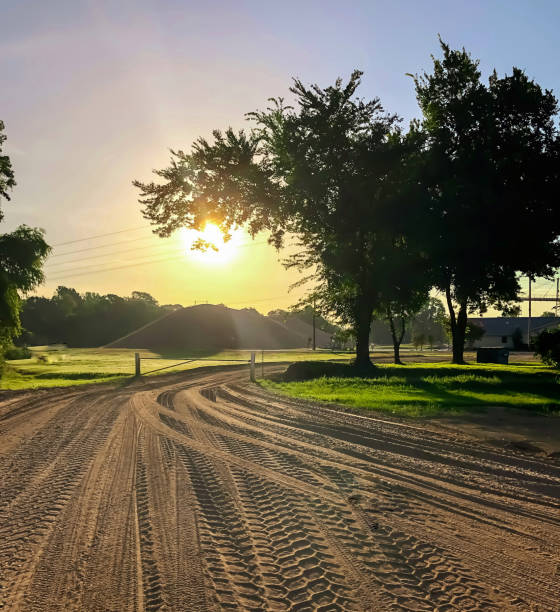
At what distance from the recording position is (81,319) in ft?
364

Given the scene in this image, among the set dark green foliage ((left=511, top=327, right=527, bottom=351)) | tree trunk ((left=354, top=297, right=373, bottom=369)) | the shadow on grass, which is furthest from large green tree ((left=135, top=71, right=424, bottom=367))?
dark green foliage ((left=511, top=327, right=527, bottom=351))

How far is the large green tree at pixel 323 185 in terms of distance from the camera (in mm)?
27438

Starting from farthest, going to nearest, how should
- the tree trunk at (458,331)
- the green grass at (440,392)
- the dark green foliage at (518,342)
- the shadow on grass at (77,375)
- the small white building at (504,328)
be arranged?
the small white building at (504,328) → the dark green foliage at (518,342) → the tree trunk at (458,331) → the shadow on grass at (77,375) → the green grass at (440,392)

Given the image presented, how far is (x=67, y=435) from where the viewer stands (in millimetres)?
9969

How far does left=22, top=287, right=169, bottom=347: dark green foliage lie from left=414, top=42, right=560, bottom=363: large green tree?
291ft

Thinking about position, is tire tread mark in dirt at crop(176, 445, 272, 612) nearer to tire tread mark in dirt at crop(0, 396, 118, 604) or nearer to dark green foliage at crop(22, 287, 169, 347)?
tire tread mark in dirt at crop(0, 396, 118, 604)

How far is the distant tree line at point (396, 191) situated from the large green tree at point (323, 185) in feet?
0.25

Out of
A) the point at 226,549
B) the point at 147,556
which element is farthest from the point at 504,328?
the point at 147,556

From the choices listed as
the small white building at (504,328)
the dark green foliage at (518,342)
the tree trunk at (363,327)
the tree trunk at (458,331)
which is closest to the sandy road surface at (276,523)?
the tree trunk at (363,327)

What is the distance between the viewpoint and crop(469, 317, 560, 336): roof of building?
330 feet

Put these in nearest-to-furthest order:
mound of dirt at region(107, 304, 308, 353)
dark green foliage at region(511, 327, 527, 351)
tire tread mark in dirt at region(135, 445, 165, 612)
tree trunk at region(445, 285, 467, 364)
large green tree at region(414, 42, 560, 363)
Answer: tire tread mark in dirt at region(135, 445, 165, 612)
large green tree at region(414, 42, 560, 363)
tree trunk at region(445, 285, 467, 364)
mound of dirt at region(107, 304, 308, 353)
dark green foliage at region(511, 327, 527, 351)

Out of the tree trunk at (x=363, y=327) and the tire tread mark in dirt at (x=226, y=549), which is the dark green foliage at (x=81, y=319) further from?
the tire tread mark in dirt at (x=226, y=549)

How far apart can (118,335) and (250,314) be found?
31502 mm

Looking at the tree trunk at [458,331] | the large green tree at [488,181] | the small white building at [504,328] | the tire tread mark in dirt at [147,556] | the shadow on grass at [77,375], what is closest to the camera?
the tire tread mark in dirt at [147,556]
